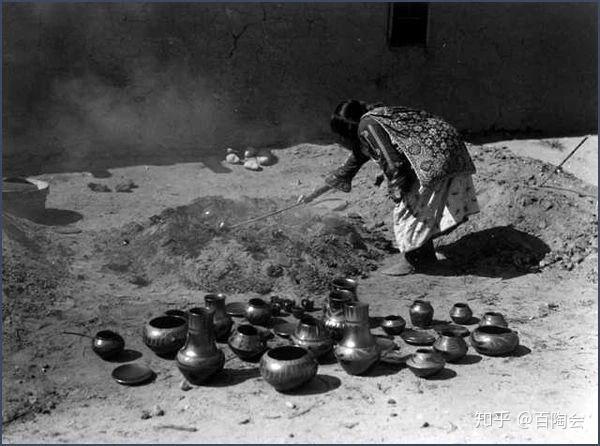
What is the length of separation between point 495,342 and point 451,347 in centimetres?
35

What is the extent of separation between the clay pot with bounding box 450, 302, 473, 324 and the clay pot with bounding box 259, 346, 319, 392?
1593mm

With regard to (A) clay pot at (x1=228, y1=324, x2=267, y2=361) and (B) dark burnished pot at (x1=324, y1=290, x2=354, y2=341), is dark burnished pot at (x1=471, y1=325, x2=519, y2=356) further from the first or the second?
(A) clay pot at (x1=228, y1=324, x2=267, y2=361)

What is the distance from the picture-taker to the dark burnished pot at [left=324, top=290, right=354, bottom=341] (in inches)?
206

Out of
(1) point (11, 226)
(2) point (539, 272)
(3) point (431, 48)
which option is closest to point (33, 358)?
(1) point (11, 226)

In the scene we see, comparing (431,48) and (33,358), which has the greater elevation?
(431,48)

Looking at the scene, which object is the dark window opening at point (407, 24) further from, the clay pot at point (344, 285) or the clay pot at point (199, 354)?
the clay pot at point (199, 354)

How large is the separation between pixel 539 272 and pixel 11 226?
4.97m

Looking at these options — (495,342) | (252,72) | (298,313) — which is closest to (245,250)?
(298,313)

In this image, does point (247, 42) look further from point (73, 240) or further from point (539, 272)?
point (539, 272)

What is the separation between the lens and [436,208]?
665 cm

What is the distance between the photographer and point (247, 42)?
1002cm

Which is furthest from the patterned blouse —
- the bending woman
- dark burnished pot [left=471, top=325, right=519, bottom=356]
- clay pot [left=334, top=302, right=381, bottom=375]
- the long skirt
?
clay pot [left=334, top=302, right=381, bottom=375]

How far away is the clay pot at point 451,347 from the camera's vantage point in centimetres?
498

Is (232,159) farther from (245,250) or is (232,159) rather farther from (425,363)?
(425,363)
